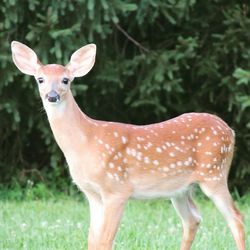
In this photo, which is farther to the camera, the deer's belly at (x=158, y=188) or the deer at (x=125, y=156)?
the deer's belly at (x=158, y=188)

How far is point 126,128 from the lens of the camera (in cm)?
669

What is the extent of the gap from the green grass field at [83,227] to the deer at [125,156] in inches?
23.6

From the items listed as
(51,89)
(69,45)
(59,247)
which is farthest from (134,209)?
(51,89)

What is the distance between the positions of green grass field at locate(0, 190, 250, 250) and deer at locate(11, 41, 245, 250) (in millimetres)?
599

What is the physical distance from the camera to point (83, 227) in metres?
8.16

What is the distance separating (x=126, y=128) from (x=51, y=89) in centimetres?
74

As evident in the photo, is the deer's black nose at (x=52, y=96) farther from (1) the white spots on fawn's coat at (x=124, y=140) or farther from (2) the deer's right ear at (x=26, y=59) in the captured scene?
(1) the white spots on fawn's coat at (x=124, y=140)

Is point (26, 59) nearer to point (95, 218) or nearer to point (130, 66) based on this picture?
point (95, 218)

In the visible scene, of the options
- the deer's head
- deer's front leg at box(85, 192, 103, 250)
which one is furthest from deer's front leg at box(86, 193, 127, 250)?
the deer's head

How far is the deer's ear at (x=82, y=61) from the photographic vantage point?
669 centimetres

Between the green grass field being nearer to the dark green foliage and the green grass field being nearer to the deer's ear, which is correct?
the dark green foliage

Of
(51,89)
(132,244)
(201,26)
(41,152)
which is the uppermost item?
(51,89)

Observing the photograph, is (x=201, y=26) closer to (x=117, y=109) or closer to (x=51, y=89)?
(x=117, y=109)

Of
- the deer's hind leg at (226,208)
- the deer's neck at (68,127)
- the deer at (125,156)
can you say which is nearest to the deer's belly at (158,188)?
the deer at (125,156)
